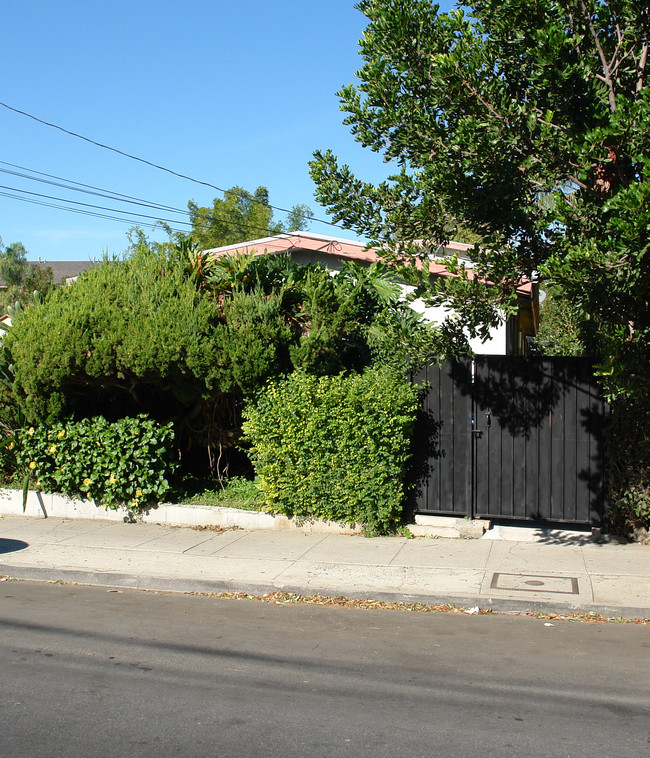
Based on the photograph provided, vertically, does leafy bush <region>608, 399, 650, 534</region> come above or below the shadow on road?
above

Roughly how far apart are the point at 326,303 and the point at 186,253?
92.4 inches

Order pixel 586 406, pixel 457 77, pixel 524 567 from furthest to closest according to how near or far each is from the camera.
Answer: pixel 586 406 < pixel 524 567 < pixel 457 77

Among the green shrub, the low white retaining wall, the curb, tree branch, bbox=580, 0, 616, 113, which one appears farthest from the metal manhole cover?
tree branch, bbox=580, 0, 616, 113

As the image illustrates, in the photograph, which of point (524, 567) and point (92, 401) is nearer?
point (524, 567)

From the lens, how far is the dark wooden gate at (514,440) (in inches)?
350

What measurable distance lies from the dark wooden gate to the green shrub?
18.4 inches

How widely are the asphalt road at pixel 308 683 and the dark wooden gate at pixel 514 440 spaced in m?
2.79

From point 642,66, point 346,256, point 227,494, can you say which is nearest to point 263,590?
point 227,494

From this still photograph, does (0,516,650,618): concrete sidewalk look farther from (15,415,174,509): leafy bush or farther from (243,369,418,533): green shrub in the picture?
(15,415,174,509): leafy bush

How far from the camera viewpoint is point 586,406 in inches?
349

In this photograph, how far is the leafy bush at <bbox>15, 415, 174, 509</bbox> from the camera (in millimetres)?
10070

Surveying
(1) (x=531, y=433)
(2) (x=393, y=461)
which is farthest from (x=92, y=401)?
(1) (x=531, y=433)

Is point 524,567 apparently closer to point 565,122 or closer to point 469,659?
point 469,659

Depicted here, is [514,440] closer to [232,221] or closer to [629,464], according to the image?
[629,464]
